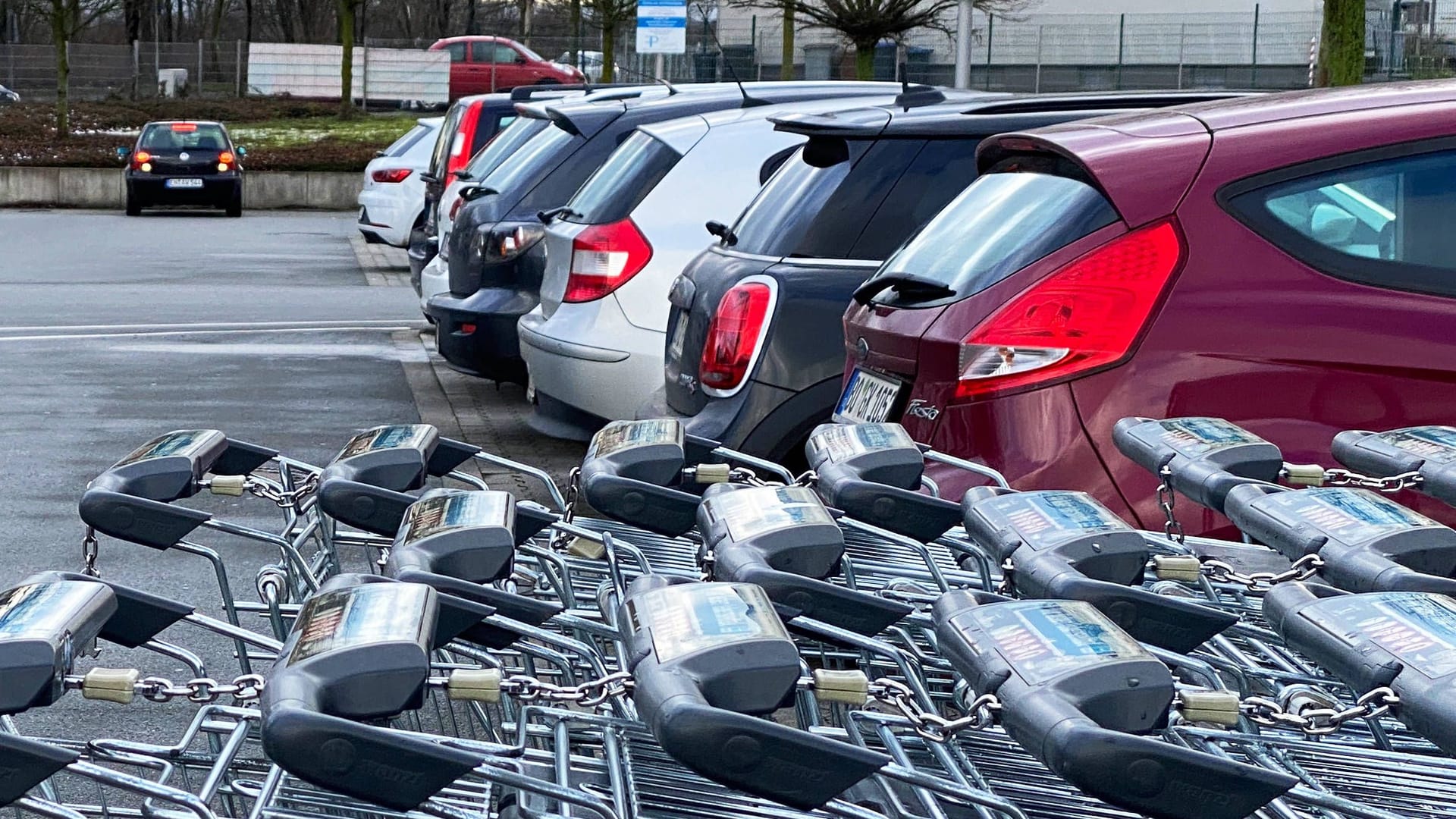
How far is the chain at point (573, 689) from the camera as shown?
184cm

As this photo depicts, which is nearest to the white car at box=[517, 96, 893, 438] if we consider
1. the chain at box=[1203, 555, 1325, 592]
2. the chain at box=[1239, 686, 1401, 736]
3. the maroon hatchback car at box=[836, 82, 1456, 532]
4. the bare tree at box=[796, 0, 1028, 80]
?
the maroon hatchback car at box=[836, 82, 1456, 532]

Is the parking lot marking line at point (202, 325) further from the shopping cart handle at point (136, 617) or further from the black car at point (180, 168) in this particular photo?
the black car at point (180, 168)

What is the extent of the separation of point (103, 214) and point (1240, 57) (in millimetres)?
19502

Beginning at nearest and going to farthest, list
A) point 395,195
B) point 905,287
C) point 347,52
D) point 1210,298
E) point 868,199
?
A: point 1210,298 < point 905,287 < point 868,199 < point 395,195 < point 347,52

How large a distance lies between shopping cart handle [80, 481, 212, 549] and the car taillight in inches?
77.5

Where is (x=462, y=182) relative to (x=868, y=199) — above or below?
below

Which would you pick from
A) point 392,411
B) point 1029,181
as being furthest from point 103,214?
point 1029,181

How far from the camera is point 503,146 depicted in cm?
1168

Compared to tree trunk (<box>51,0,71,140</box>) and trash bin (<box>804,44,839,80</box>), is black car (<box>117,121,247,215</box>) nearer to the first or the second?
tree trunk (<box>51,0,71,140</box>)

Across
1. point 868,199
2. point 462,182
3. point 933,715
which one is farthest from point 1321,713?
point 462,182

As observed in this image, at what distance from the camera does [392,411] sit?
34.5 ft

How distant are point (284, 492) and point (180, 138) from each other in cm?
2867

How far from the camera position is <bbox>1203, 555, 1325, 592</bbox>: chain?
89.4 inches

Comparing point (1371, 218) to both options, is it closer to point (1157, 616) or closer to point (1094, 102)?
point (1094, 102)
